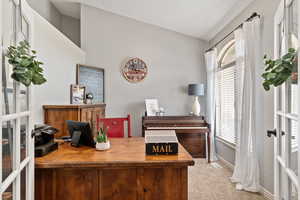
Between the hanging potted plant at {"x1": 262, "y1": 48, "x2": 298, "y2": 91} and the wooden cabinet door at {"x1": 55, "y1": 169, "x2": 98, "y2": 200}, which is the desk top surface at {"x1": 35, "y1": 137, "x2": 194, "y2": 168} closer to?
the wooden cabinet door at {"x1": 55, "y1": 169, "x2": 98, "y2": 200}

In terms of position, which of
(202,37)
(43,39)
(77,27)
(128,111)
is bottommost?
(128,111)

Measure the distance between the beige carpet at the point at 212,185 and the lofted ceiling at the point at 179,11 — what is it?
260cm

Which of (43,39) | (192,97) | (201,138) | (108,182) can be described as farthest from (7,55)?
(192,97)

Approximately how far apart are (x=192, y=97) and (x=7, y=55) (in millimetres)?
4236

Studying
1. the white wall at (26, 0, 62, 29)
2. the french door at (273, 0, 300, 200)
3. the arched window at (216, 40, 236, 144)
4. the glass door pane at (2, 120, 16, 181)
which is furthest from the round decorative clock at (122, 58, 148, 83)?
the glass door pane at (2, 120, 16, 181)

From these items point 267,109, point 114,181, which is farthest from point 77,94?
point 267,109

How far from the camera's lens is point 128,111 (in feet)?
16.0

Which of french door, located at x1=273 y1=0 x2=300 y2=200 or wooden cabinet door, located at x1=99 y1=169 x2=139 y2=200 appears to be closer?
french door, located at x1=273 y1=0 x2=300 y2=200

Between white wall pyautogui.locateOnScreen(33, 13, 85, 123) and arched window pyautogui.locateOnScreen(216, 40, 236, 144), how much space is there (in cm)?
293

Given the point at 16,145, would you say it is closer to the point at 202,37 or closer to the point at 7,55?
the point at 7,55

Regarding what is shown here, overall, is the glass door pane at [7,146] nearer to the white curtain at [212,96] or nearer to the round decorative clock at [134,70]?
the white curtain at [212,96]

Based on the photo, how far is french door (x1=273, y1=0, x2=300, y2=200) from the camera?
49.4 inches

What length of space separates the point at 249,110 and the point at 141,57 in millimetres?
2820

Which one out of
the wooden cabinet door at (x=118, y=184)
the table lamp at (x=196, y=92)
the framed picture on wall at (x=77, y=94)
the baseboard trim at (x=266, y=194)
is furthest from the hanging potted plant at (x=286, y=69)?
the framed picture on wall at (x=77, y=94)
